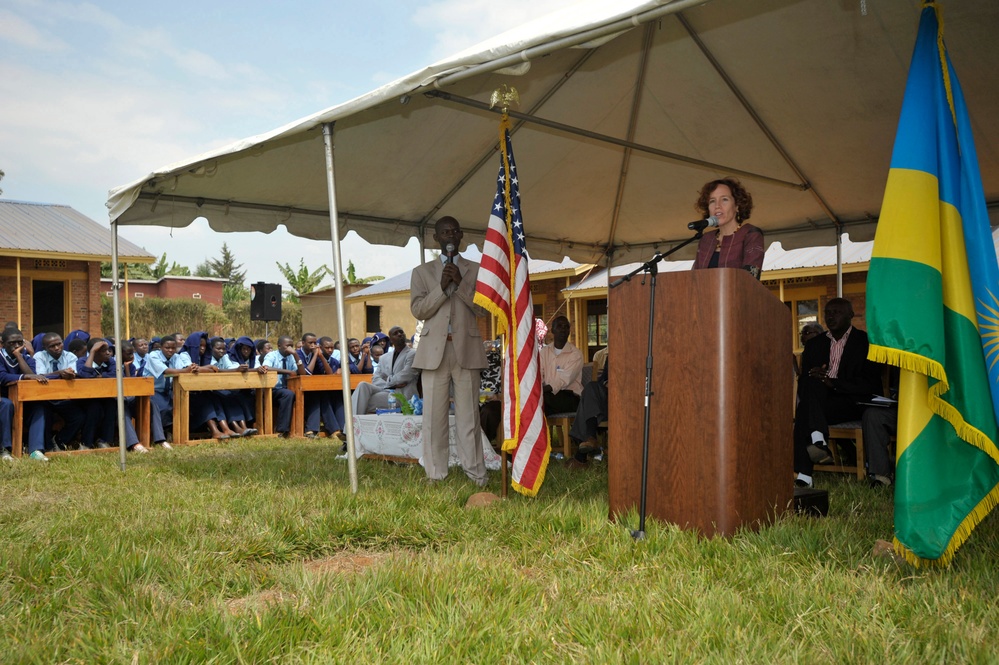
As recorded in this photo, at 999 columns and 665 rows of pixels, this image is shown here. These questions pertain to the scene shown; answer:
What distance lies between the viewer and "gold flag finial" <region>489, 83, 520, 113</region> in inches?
227

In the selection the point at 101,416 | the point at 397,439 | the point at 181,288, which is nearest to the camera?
the point at 397,439

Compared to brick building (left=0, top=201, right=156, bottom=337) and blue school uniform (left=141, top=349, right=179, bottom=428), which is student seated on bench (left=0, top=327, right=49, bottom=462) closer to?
blue school uniform (left=141, top=349, right=179, bottom=428)

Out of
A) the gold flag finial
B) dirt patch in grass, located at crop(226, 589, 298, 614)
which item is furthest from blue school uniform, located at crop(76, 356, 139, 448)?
dirt patch in grass, located at crop(226, 589, 298, 614)

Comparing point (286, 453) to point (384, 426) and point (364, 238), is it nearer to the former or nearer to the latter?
point (384, 426)

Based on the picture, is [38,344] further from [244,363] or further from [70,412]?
[244,363]

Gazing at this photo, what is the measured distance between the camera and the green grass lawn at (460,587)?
273 centimetres

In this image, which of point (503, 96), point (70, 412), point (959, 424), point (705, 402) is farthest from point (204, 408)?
point (959, 424)

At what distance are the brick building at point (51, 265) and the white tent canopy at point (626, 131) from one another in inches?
667

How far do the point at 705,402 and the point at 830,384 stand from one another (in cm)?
344

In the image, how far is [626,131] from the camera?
7.86 meters

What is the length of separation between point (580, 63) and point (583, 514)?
3741 millimetres

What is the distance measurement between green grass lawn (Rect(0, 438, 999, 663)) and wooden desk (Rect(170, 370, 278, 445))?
219 inches

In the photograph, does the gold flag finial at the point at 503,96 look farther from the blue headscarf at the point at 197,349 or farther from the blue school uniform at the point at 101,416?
the blue headscarf at the point at 197,349

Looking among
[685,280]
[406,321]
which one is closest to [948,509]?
[685,280]
